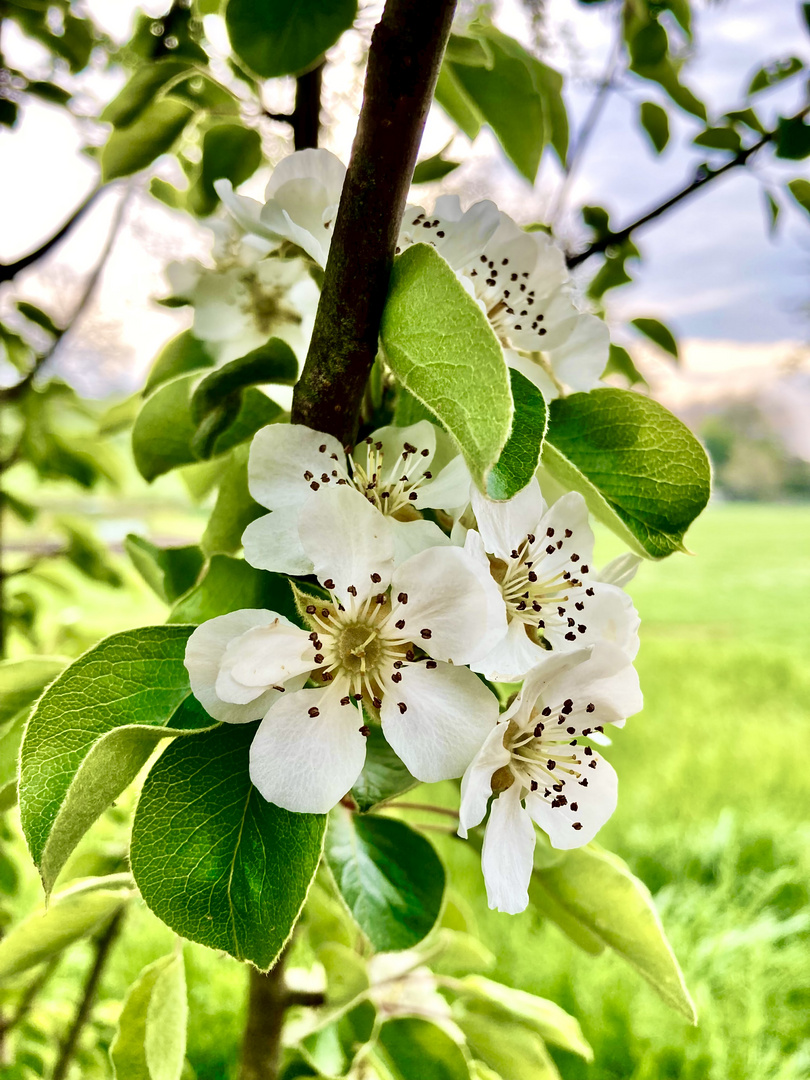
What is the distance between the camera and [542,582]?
0.35 m

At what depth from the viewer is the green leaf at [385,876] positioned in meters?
0.39

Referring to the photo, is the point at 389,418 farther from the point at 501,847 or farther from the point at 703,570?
the point at 703,570

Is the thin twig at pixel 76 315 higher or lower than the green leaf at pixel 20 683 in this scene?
higher

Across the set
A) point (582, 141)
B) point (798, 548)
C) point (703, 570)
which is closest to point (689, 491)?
point (582, 141)

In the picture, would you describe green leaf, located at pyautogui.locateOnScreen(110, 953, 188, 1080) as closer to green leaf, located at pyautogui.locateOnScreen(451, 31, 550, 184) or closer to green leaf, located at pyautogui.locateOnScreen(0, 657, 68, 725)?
green leaf, located at pyautogui.locateOnScreen(0, 657, 68, 725)

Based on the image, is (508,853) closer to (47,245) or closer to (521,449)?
(521,449)

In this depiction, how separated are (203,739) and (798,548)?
567cm

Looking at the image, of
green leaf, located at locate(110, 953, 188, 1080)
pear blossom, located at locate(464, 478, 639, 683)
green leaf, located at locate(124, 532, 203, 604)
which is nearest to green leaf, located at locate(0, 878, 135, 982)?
green leaf, located at locate(110, 953, 188, 1080)

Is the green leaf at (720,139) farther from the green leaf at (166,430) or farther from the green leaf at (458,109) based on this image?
the green leaf at (166,430)

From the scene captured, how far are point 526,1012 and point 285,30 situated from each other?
24.6 inches

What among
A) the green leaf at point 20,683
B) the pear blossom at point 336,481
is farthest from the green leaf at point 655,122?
the green leaf at point 20,683

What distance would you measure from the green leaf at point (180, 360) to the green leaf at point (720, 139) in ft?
1.25

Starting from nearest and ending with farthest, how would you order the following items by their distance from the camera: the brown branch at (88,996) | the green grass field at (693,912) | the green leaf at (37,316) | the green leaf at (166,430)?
the green leaf at (166,430) < the brown branch at (88,996) < the green leaf at (37,316) < the green grass field at (693,912)

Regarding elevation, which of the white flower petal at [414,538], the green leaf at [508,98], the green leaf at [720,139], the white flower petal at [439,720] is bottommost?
the white flower petal at [439,720]
